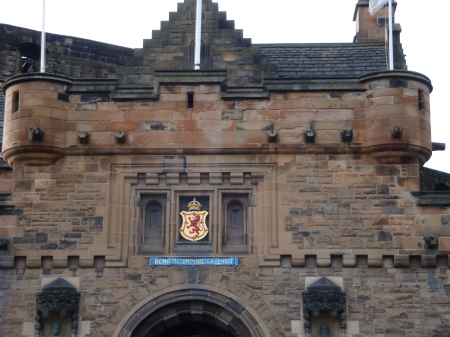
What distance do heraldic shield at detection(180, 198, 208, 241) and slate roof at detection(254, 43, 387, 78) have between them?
492 centimetres

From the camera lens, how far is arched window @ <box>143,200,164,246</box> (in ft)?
73.6

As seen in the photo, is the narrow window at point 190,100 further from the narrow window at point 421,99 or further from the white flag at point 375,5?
the white flag at point 375,5

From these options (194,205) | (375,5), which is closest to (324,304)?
(194,205)

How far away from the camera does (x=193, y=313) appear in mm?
21891

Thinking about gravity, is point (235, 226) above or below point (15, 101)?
below

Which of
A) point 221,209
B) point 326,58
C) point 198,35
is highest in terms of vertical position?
point 326,58

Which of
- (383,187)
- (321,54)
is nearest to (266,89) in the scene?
(383,187)

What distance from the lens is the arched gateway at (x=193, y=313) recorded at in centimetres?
2162

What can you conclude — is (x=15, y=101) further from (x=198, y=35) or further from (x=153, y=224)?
(x=198, y=35)

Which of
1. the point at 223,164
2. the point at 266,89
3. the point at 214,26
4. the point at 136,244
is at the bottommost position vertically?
the point at 136,244

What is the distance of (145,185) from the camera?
73.9 feet

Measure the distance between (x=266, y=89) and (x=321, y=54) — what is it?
490 cm

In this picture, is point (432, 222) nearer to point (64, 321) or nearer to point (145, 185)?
point (145, 185)

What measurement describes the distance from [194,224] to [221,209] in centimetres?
62
